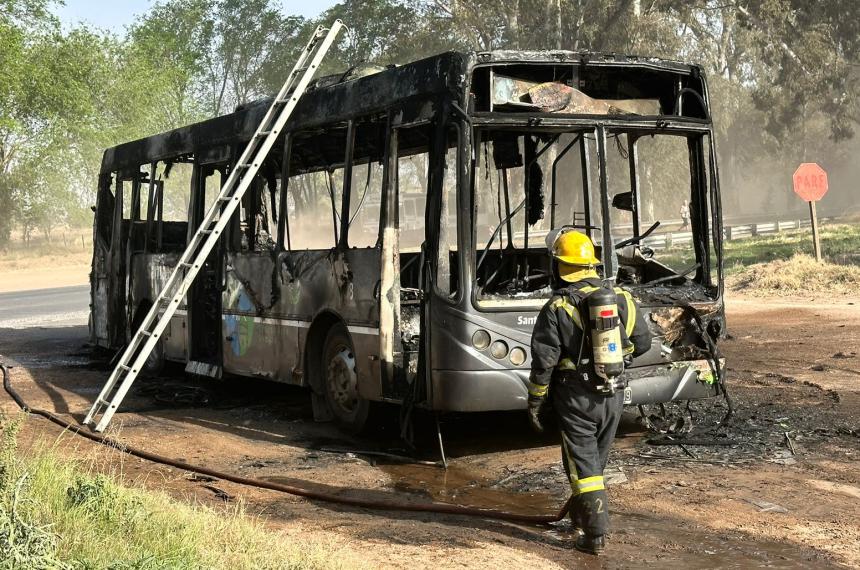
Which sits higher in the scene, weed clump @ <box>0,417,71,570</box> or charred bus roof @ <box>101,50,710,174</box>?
charred bus roof @ <box>101,50,710,174</box>

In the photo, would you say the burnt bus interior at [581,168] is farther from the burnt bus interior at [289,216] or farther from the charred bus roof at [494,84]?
the burnt bus interior at [289,216]

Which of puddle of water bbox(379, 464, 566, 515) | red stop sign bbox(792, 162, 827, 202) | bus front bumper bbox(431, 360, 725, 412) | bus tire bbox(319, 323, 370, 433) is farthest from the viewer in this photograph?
red stop sign bbox(792, 162, 827, 202)

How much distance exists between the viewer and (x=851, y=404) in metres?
10.2

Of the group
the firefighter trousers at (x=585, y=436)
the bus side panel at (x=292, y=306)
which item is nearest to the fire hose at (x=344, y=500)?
the firefighter trousers at (x=585, y=436)

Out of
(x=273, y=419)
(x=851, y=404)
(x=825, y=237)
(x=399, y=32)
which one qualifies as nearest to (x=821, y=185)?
(x=825, y=237)

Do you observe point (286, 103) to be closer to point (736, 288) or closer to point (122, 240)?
point (122, 240)

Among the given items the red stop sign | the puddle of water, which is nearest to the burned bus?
the puddle of water

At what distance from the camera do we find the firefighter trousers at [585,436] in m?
6.12

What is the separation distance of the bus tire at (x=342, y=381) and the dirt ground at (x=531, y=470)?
0.68 ft

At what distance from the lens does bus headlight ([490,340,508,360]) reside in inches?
325

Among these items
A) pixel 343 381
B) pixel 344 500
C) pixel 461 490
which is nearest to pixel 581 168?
pixel 343 381

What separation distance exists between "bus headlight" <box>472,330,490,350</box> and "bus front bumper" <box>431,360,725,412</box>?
0.18m

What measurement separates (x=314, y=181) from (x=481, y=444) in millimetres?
3275

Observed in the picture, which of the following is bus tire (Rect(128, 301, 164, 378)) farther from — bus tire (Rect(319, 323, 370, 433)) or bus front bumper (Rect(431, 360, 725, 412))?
bus front bumper (Rect(431, 360, 725, 412))
